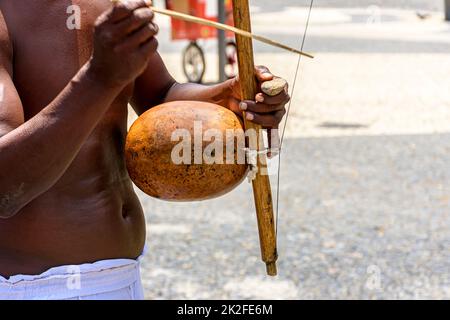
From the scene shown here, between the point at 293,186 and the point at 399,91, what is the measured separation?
4500 mm

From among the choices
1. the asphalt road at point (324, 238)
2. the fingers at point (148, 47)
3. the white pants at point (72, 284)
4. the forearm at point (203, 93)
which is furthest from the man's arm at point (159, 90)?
the asphalt road at point (324, 238)

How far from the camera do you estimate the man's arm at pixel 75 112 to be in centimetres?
148

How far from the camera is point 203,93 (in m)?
2.06

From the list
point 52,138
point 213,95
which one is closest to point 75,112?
point 52,138

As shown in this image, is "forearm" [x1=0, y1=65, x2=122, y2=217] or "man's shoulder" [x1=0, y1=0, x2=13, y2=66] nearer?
"forearm" [x1=0, y1=65, x2=122, y2=217]

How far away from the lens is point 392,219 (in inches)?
218

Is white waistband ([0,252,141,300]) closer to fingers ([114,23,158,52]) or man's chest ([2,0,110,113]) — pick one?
man's chest ([2,0,110,113])

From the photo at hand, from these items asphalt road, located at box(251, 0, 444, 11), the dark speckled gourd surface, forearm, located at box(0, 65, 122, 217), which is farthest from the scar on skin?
asphalt road, located at box(251, 0, 444, 11)

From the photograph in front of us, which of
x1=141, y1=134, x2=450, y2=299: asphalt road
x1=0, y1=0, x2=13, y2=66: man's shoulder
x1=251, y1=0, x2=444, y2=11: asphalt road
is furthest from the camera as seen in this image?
x1=251, y1=0, x2=444, y2=11: asphalt road

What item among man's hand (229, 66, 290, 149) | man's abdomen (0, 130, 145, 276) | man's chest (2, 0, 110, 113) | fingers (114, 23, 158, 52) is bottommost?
man's abdomen (0, 130, 145, 276)

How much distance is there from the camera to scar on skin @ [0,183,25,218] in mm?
1603

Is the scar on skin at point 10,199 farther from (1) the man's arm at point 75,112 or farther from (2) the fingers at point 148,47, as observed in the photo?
(2) the fingers at point 148,47

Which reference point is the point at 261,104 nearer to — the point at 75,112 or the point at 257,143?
the point at 257,143

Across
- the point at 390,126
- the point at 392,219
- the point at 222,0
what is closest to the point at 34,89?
the point at 392,219
